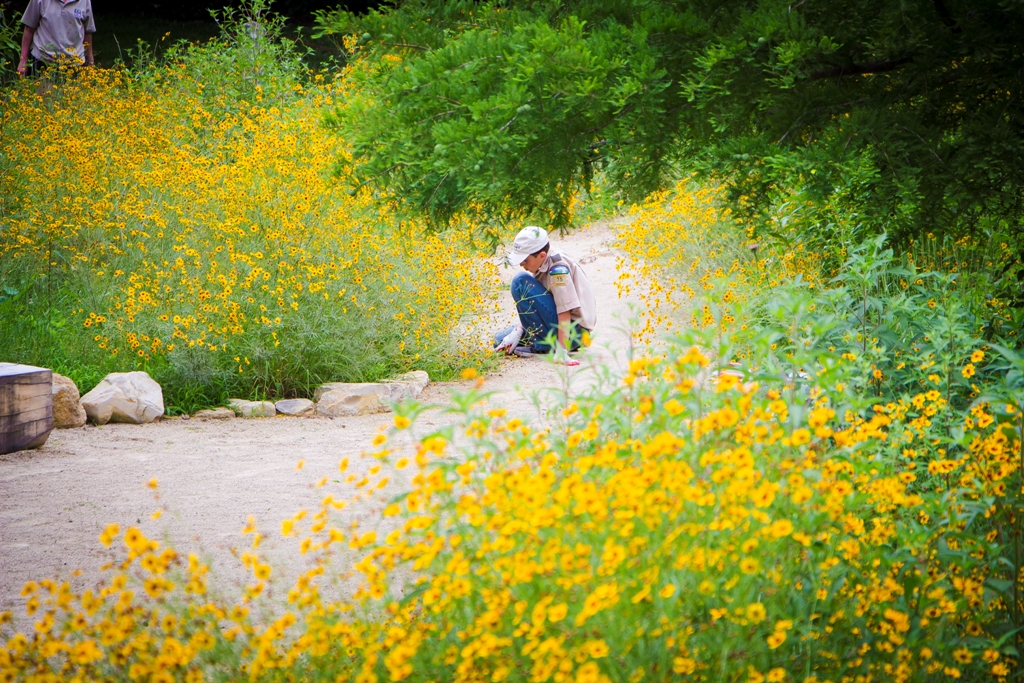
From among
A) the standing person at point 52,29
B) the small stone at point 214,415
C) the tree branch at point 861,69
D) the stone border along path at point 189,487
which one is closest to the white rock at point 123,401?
the stone border along path at point 189,487

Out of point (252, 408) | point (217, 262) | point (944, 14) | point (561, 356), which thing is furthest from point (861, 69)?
point (217, 262)

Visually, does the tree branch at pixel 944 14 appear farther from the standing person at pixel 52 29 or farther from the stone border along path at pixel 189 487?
the standing person at pixel 52 29

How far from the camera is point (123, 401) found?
5457mm

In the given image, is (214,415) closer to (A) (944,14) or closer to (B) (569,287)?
(B) (569,287)

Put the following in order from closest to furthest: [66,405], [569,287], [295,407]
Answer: [66,405], [295,407], [569,287]

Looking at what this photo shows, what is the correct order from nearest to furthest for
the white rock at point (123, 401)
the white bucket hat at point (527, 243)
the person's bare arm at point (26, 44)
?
the white rock at point (123, 401), the white bucket hat at point (527, 243), the person's bare arm at point (26, 44)

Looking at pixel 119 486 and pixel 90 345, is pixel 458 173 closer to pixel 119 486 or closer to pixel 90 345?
pixel 119 486

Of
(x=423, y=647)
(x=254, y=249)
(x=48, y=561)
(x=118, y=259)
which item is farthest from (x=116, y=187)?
(x=423, y=647)

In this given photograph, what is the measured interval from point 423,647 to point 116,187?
21.3ft

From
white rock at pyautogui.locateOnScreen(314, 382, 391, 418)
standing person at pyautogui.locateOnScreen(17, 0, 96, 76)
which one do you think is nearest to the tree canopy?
white rock at pyautogui.locateOnScreen(314, 382, 391, 418)

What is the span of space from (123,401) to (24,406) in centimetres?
71

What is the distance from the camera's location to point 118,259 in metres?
6.90

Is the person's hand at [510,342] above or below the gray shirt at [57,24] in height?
below

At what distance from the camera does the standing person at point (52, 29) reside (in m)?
10.1
